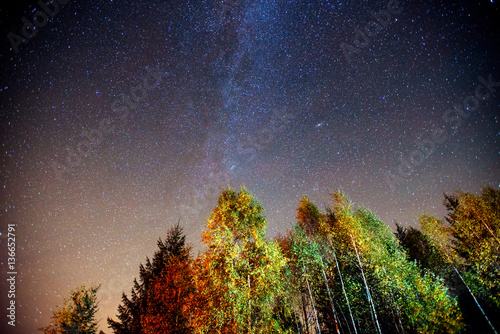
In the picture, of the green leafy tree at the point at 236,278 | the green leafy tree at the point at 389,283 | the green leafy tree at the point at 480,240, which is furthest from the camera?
the green leafy tree at the point at 480,240

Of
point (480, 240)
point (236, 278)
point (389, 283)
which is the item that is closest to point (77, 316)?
point (236, 278)

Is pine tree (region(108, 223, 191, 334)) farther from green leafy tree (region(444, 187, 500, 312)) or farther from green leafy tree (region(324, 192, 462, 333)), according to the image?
green leafy tree (region(444, 187, 500, 312))

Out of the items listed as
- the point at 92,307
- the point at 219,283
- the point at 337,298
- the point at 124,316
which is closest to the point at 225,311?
the point at 219,283

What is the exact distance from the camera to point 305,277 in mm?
15766

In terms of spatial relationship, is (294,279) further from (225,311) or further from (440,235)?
(440,235)

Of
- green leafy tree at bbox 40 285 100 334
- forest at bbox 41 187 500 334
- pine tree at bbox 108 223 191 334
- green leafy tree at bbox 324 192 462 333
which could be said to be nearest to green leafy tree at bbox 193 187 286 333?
forest at bbox 41 187 500 334

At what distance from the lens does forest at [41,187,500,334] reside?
9.84 meters

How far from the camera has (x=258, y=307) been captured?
10195mm

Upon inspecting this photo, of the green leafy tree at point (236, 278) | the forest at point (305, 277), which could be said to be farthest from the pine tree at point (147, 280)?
the green leafy tree at point (236, 278)

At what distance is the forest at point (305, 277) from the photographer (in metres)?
Answer: 9.84

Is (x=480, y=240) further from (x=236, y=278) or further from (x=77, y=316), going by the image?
(x=77, y=316)

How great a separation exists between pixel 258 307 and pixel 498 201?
3554cm

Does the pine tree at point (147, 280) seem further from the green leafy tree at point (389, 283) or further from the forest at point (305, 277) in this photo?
the green leafy tree at point (389, 283)

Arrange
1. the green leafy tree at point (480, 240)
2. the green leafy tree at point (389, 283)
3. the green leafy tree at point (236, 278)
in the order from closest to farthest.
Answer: the green leafy tree at point (236, 278), the green leafy tree at point (389, 283), the green leafy tree at point (480, 240)
